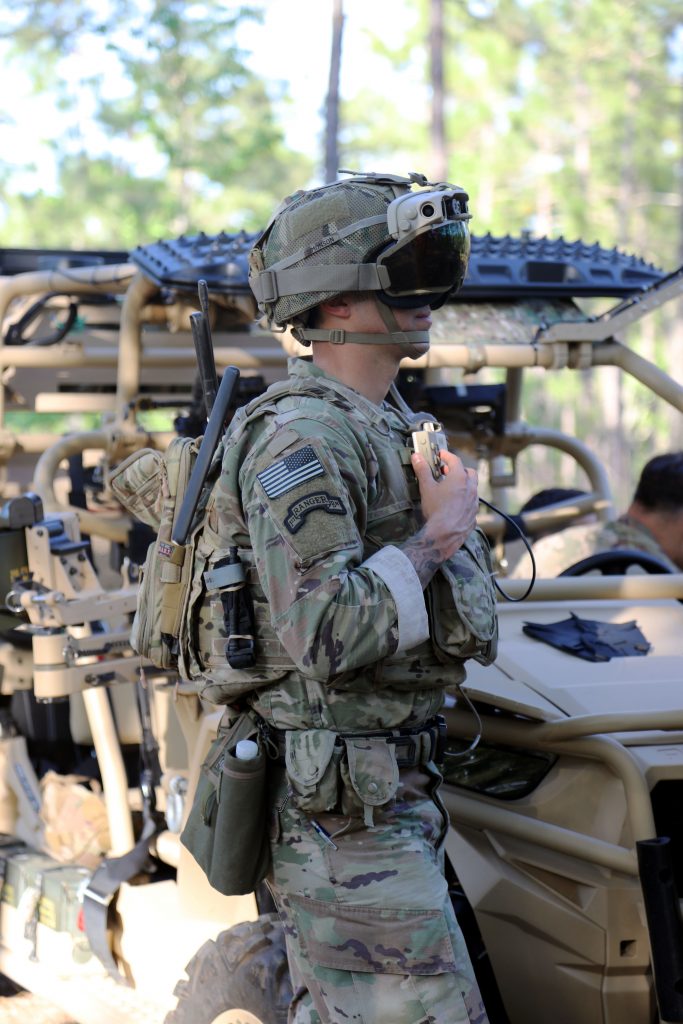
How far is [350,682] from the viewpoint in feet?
6.88

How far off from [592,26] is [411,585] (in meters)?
25.3

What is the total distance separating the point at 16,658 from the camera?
4230 mm

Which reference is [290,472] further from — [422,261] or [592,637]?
[592,637]

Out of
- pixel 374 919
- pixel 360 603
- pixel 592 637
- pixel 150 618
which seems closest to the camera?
pixel 360 603

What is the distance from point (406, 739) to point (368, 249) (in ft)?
2.49

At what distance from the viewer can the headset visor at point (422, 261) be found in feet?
7.16

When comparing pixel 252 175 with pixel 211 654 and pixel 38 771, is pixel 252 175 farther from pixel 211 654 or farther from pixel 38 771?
pixel 211 654

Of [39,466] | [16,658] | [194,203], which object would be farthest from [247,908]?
[194,203]

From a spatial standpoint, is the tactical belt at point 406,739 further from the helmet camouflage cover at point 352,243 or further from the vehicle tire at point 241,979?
the helmet camouflage cover at point 352,243

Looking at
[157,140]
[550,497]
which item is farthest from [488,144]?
[550,497]

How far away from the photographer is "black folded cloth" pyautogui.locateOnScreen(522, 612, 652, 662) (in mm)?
2947

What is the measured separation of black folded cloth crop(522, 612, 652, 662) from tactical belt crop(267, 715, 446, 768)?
77 centimetres

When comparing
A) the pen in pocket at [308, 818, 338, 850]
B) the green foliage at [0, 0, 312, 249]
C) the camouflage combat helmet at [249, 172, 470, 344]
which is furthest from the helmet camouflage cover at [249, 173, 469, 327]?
the green foliage at [0, 0, 312, 249]

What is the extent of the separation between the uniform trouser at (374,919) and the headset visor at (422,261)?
0.75 meters
